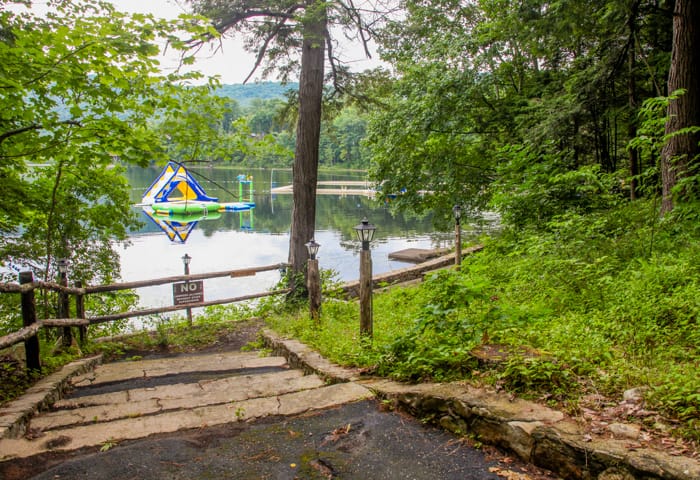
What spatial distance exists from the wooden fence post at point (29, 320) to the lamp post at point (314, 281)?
3335 millimetres

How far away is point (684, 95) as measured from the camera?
6.27 m

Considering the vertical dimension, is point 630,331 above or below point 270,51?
below

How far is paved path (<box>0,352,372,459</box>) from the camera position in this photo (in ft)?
10.5

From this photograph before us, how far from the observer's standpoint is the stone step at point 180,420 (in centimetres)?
306

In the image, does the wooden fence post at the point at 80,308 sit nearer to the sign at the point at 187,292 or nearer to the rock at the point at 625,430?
the sign at the point at 187,292

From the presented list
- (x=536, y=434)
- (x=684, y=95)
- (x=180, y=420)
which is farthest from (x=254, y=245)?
(x=536, y=434)

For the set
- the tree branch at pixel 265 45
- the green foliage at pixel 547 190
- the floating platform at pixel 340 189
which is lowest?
the green foliage at pixel 547 190

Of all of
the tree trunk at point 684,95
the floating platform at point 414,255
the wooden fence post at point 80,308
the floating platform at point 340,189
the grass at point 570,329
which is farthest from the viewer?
the floating platform at point 340,189

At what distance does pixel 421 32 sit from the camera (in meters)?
13.5

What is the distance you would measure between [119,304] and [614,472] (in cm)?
891

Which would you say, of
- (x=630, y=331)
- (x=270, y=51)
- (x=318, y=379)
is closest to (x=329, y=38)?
(x=270, y=51)

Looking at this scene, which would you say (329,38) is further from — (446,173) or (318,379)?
(318,379)

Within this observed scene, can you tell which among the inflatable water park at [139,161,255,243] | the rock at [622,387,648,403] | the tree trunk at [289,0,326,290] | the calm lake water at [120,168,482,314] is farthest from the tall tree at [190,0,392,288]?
the inflatable water park at [139,161,255,243]

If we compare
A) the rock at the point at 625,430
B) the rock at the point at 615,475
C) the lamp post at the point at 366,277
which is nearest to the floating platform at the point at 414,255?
the lamp post at the point at 366,277
